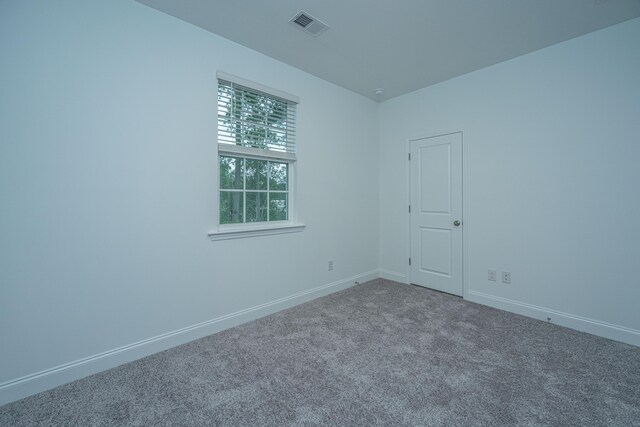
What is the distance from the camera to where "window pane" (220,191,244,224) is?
263cm

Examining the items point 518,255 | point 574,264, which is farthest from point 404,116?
point 574,264

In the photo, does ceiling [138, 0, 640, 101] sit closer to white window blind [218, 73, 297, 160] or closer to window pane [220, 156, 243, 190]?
white window blind [218, 73, 297, 160]

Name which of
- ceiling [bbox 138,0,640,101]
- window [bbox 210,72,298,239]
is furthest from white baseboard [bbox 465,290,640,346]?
ceiling [bbox 138,0,640,101]

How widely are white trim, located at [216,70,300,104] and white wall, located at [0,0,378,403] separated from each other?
7 cm

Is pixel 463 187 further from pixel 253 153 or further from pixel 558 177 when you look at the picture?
pixel 253 153

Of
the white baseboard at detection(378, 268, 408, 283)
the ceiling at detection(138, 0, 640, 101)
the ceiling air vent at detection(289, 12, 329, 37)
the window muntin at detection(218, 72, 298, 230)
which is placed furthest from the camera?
the white baseboard at detection(378, 268, 408, 283)

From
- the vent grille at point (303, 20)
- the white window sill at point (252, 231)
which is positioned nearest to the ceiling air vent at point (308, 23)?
the vent grille at point (303, 20)

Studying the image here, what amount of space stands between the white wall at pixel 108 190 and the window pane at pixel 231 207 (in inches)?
6.6

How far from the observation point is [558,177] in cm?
265

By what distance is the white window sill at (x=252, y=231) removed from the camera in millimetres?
2501

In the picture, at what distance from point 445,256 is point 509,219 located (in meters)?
0.86

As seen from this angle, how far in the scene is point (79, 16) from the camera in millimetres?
1833

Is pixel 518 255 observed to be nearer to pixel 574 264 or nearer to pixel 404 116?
pixel 574 264

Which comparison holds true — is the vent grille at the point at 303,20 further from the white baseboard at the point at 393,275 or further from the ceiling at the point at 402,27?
the white baseboard at the point at 393,275
